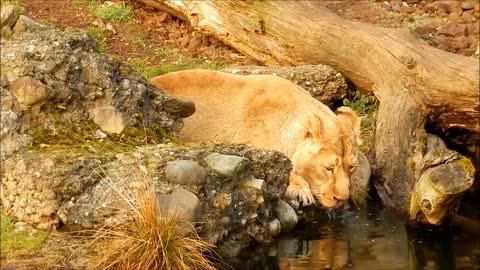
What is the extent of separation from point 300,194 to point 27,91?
268cm

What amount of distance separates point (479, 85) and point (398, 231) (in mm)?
1792

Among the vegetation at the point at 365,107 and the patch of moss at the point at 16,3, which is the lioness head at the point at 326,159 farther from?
the patch of moss at the point at 16,3

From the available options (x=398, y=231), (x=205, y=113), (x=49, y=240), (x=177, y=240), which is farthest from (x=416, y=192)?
(x=49, y=240)

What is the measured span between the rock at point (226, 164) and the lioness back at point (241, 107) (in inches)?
52.6

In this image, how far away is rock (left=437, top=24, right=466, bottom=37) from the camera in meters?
13.1

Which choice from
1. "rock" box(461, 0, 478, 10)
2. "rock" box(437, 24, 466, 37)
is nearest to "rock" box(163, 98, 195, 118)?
"rock" box(437, 24, 466, 37)

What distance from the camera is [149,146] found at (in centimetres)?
781

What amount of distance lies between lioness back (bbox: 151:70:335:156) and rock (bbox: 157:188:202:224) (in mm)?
1962

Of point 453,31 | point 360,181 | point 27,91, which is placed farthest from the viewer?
point 453,31

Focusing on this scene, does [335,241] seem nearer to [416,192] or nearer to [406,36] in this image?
[416,192]

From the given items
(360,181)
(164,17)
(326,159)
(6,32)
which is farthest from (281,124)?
(164,17)

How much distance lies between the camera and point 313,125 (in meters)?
8.63

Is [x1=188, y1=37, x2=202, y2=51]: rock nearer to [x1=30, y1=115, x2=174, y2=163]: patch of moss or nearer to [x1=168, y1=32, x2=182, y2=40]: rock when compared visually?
[x1=168, y1=32, x2=182, y2=40]: rock

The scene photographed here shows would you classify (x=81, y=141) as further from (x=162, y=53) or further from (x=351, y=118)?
(x=162, y=53)
